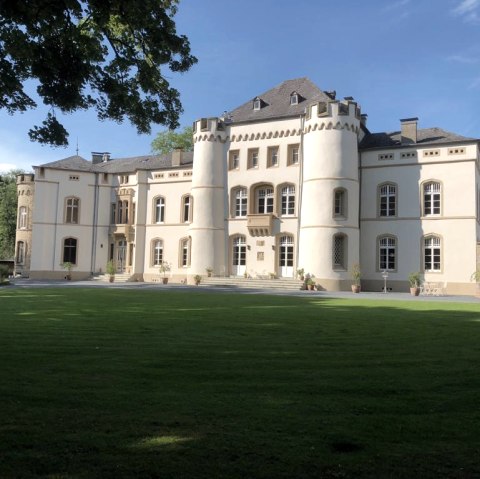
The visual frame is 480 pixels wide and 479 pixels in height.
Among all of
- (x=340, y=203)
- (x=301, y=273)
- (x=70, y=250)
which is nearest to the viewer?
(x=301, y=273)

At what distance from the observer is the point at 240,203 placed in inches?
1478

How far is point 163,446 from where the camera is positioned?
3852mm

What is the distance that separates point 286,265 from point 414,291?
29.9 feet

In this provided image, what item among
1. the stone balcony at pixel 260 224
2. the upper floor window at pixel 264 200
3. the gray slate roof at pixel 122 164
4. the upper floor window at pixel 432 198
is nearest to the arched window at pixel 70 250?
the gray slate roof at pixel 122 164

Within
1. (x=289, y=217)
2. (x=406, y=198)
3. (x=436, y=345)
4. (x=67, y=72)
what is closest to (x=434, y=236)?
(x=406, y=198)

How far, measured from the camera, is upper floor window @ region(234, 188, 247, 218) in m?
37.3

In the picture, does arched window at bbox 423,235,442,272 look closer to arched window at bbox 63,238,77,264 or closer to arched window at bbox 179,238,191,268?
arched window at bbox 179,238,191,268

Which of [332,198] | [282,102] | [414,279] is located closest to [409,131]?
[332,198]

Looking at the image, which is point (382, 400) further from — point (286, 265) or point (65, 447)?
point (286, 265)

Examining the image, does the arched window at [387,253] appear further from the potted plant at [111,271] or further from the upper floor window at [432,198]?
the potted plant at [111,271]

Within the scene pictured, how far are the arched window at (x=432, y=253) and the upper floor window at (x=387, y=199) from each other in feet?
9.10

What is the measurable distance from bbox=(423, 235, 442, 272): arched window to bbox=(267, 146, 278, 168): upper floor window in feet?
36.3

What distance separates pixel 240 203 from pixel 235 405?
32.8 m

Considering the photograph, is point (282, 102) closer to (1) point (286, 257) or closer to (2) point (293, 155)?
(2) point (293, 155)
